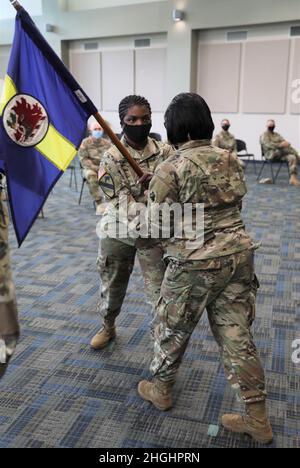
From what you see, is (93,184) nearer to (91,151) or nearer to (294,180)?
(91,151)

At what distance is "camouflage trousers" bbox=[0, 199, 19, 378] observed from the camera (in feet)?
4.55

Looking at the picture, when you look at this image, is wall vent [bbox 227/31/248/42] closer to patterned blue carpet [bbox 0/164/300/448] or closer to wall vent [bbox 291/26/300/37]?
wall vent [bbox 291/26/300/37]

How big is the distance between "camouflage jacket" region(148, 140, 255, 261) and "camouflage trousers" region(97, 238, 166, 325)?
0.52 m

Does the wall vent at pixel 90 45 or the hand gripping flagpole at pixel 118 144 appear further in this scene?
the wall vent at pixel 90 45

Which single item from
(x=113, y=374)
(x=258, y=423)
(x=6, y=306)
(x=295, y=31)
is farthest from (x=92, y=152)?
(x=295, y=31)

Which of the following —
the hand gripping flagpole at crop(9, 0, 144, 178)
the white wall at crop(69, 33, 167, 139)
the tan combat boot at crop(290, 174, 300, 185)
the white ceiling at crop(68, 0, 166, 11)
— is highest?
the white ceiling at crop(68, 0, 166, 11)

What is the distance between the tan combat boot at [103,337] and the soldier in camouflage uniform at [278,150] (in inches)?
261

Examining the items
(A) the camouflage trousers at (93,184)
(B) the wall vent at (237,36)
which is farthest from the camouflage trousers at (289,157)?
(A) the camouflage trousers at (93,184)

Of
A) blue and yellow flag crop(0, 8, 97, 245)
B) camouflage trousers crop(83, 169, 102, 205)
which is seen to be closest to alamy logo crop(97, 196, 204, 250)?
blue and yellow flag crop(0, 8, 97, 245)

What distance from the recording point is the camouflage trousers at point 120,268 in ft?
7.59

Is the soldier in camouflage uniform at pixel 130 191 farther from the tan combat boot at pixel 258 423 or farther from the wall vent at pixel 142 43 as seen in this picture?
the wall vent at pixel 142 43

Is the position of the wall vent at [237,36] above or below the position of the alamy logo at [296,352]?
above

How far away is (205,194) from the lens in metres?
1.69
